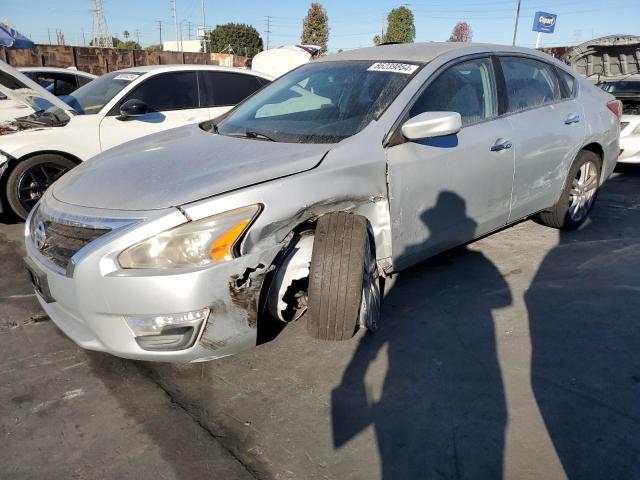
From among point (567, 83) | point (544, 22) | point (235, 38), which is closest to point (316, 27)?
point (235, 38)

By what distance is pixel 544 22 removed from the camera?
23.3 meters

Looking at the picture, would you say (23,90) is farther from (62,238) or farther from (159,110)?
(62,238)

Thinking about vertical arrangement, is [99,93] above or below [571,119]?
above

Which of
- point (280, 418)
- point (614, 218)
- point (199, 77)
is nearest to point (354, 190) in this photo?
point (280, 418)

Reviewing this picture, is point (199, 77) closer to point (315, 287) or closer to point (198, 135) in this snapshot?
point (198, 135)

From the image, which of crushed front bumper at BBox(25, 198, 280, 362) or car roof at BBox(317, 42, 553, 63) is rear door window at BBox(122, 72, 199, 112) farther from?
crushed front bumper at BBox(25, 198, 280, 362)

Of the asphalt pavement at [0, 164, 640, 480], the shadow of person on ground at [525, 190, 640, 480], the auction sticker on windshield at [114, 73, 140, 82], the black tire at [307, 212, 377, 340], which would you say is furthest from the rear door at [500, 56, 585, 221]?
the auction sticker on windshield at [114, 73, 140, 82]

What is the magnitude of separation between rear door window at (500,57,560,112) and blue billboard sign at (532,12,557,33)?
67.3 ft

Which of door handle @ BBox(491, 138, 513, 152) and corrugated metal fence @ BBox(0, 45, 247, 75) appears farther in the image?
corrugated metal fence @ BBox(0, 45, 247, 75)

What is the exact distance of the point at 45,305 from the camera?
2605 millimetres

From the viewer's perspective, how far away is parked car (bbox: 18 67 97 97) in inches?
310

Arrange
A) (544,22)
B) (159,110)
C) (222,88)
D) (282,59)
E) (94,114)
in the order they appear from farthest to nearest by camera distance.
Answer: (544,22), (282,59), (222,88), (159,110), (94,114)

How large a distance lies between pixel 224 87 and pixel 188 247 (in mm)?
4315

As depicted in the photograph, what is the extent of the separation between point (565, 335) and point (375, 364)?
3.71ft
